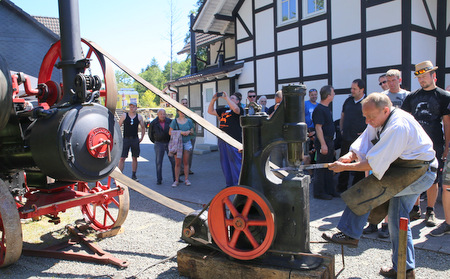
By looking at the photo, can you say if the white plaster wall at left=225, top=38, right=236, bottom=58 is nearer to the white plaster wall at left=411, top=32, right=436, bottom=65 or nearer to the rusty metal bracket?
the white plaster wall at left=411, top=32, right=436, bottom=65

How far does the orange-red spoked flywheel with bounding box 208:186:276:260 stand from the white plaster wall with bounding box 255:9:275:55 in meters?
7.78

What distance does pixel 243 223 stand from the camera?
248 cm

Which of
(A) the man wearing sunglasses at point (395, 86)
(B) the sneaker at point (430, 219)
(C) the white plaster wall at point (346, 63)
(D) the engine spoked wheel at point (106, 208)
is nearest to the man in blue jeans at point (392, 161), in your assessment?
(B) the sneaker at point (430, 219)

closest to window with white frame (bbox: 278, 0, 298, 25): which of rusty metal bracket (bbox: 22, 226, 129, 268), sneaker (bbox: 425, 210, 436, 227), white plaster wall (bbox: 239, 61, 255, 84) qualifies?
white plaster wall (bbox: 239, 61, 255, 84)

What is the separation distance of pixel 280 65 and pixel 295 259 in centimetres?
756

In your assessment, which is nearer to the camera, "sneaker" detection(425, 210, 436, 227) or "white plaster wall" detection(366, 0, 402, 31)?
"sneaker" detection(425, 210, 436, 227)

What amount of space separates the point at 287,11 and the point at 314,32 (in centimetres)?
120

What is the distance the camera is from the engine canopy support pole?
3223 mm

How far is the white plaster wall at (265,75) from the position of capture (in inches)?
383

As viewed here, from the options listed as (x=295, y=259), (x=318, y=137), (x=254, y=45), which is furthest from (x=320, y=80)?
(x=295, y=259)

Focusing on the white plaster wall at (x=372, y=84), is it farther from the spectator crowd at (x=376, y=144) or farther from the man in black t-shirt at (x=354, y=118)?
the man in black t-shirt at (x=354, y=118)

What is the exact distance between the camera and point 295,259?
254 centimetres

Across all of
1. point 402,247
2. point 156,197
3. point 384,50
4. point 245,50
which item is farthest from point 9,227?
point 245,50

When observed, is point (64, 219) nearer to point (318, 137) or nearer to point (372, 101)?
point (318, 137)
